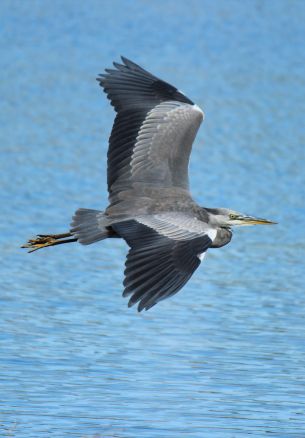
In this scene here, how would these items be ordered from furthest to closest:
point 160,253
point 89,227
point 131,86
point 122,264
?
point 122,264, point 131,86, point 89,227, point 160,253

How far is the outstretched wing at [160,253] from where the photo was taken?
19.7 feet

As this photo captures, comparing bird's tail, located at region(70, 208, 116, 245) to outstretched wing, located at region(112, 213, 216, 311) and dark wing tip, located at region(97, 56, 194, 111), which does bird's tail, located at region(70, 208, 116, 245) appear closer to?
outstretched wing, located at region(112, 213, 216, 311)

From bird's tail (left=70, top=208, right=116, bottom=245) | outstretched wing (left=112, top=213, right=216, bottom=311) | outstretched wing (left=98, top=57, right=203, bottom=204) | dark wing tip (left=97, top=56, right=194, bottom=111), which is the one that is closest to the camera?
outstretched wing (left=112, top=213, right=216, bottom=311)

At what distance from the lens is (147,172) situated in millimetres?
7816

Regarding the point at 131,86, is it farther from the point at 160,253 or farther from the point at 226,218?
the point at 160,253

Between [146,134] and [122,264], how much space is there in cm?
258

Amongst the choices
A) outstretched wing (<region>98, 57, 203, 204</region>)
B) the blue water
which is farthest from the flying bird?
the blue water

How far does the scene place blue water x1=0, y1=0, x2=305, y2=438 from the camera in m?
6.89

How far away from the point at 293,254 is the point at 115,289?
2005 millimetres

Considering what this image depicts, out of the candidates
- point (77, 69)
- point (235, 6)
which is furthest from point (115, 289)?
point (235, 6)

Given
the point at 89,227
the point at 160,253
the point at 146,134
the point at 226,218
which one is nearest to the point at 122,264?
the point at 226,218

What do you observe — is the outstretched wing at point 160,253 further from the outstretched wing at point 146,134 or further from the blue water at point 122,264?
the blue water at point 122,264

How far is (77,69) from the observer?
772 inches

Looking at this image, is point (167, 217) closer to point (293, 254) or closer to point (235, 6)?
Answer: point (293, 254)
